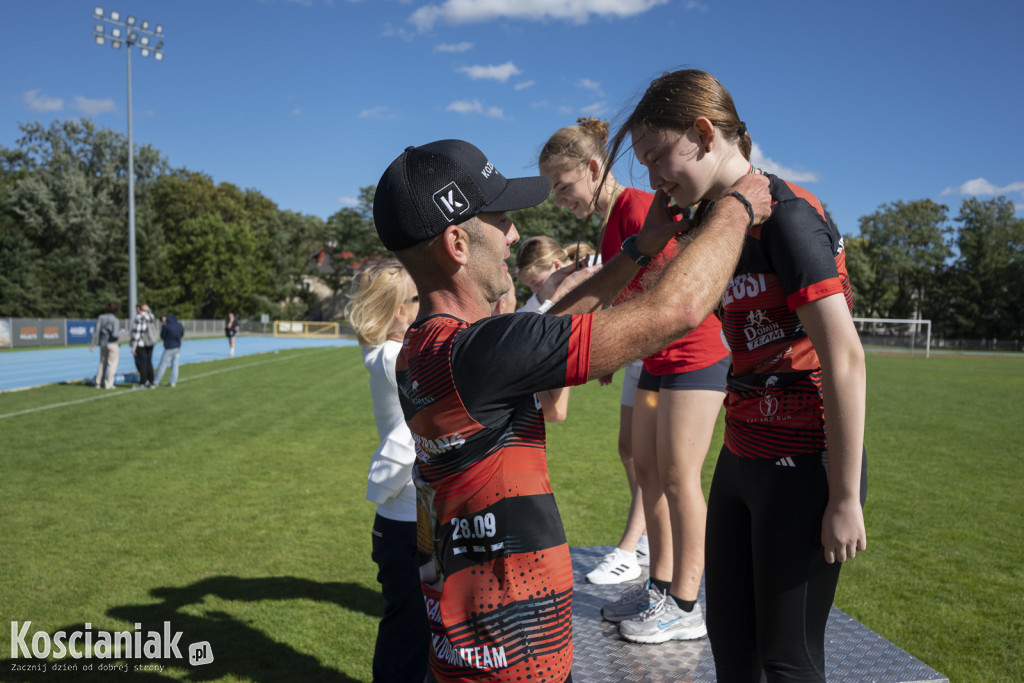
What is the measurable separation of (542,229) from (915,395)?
16.3 metres

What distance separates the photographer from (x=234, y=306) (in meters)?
69.3

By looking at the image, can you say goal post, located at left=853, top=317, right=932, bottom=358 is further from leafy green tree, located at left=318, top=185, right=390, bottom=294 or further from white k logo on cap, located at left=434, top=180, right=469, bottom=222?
white k logo on cap, located at left=434, top=180, right=469, bottom=222

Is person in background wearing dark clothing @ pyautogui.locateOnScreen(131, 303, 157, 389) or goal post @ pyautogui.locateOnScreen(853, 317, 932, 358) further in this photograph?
goal post @ pyautogui.locateOnScreen(853, 317, 932, 358)

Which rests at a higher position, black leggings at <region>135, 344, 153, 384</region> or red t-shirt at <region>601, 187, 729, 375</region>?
red t-shirt at <region>601, 187, 729, 375</region>

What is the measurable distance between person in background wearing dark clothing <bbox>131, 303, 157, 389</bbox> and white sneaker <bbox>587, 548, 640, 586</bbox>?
1709 centimetres

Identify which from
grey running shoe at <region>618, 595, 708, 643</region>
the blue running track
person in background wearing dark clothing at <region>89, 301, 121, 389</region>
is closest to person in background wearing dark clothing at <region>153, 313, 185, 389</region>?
the blue running track

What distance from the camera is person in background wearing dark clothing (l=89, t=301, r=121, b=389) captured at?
677 inches

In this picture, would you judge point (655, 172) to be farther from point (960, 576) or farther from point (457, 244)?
point (960, 576)

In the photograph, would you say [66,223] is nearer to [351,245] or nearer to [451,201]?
[351,245]

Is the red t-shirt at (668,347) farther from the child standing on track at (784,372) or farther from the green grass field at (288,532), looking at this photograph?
the green grass field at (288,532)

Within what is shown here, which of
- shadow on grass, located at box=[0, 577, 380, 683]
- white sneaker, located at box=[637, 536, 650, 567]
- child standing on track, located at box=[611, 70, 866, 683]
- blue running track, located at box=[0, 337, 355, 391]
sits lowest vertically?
shadow on grass, located at box=[0, 577, 380, 683]

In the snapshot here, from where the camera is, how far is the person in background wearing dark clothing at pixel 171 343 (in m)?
18.4

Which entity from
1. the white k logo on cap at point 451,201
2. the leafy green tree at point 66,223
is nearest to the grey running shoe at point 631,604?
the white k logo on cap at point 451,201

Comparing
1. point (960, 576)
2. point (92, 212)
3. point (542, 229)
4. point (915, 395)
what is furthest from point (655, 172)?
point (92, 212)
